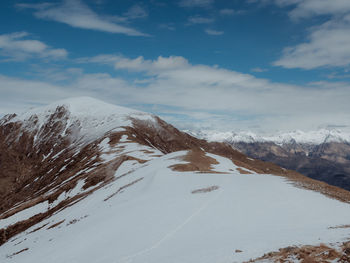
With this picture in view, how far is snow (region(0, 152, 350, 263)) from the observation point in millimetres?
16078

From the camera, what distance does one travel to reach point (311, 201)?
25781 millimetres

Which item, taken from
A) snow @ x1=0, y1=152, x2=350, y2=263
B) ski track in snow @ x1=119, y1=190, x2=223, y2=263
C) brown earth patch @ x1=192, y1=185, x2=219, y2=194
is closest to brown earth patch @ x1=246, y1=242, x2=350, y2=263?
snow @ x1=0, y1=152, x2=350, y2=263

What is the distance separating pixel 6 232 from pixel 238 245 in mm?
60945

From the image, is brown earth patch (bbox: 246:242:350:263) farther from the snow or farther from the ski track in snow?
the ski track in snow

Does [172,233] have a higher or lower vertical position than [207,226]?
lower

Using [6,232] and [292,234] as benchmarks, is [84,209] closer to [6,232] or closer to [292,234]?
[6,232]

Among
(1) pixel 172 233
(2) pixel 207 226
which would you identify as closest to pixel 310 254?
(2) pixel 207 226

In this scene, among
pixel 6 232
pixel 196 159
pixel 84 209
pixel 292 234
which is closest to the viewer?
pixel 292 234

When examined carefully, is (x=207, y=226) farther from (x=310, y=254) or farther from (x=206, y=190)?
(x=206, y=190)

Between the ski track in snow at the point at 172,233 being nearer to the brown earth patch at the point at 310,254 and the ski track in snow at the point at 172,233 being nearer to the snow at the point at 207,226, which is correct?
the snow at the point at 207,226

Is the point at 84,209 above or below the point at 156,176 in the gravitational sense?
below

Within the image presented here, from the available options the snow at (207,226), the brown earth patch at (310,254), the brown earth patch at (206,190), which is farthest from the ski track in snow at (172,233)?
the brown earth patch at (310,254)

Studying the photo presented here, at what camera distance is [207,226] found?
826 inches

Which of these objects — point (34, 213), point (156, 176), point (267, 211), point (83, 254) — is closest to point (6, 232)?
point (34, 213)
